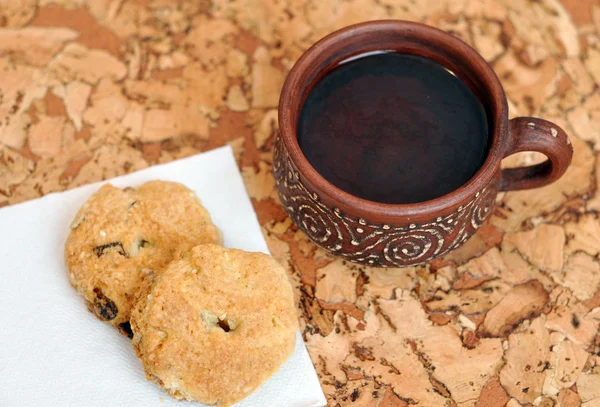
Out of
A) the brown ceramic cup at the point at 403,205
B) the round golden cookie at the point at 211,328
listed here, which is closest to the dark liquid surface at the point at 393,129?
the brown ceramic cup at the point at 403,205

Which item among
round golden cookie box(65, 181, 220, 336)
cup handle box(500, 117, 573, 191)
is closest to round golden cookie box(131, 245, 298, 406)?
round golden cookie box(65, 181, 220, 336)

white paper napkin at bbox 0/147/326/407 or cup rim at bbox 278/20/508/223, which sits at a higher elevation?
cup rim at bbox 278/20/508/223

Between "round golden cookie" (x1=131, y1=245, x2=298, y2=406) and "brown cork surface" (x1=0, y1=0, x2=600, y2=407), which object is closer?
"round golden cookie" (x1=131, y1=245, x2=298, y2=406)

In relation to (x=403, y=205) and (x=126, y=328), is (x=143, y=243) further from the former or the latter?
(x=403, y=205)

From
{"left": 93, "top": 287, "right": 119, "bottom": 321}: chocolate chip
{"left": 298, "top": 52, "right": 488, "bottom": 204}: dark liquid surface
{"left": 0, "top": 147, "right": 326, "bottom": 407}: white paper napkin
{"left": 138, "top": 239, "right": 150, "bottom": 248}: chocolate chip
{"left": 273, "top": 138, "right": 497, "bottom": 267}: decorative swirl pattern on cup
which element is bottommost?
{"left": 0, "top": 147, "right": 326, "bottom": 407}: white paper napkin

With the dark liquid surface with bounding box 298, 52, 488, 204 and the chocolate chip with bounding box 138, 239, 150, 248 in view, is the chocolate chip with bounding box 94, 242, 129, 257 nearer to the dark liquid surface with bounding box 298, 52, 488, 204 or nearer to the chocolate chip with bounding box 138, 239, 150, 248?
the chocolate chip with bounding box 138, 239, 150, 248
